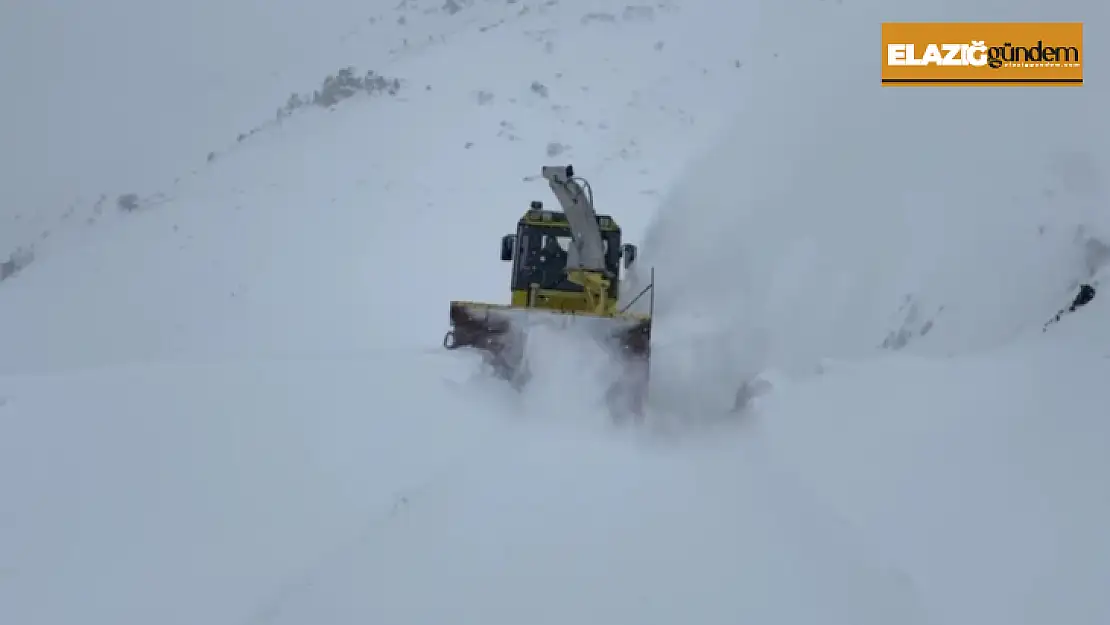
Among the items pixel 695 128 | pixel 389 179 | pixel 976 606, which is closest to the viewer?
pixel 976 606

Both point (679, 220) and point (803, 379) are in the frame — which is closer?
point (803, 379)

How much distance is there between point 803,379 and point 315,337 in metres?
9.31

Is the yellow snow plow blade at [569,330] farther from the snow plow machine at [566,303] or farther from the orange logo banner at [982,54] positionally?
the orange logo banner at [982,54]

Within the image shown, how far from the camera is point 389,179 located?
72.1ft

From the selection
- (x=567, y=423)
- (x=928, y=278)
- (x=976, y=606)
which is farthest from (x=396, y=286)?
(x=976, y=606)

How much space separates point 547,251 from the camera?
1041 centimetres

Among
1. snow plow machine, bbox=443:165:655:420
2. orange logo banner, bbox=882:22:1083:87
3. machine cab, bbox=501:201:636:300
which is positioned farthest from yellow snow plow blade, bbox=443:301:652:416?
orange logo banner, bbox=882:22:1083:87

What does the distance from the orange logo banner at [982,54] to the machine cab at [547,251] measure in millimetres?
3757

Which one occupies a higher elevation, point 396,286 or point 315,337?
point 396,286

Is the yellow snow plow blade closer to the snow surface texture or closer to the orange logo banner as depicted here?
the snow surface texture

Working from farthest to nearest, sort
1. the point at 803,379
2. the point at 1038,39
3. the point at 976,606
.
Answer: the point at 1038,39
the point at 803,379
the point at 976,606

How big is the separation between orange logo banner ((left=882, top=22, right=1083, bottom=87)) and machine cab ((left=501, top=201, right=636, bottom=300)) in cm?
376

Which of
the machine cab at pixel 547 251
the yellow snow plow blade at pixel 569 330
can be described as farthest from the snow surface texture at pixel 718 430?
the machine cab at pixel 547 251

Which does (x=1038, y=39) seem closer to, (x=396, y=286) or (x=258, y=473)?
(x=258, y=473)
